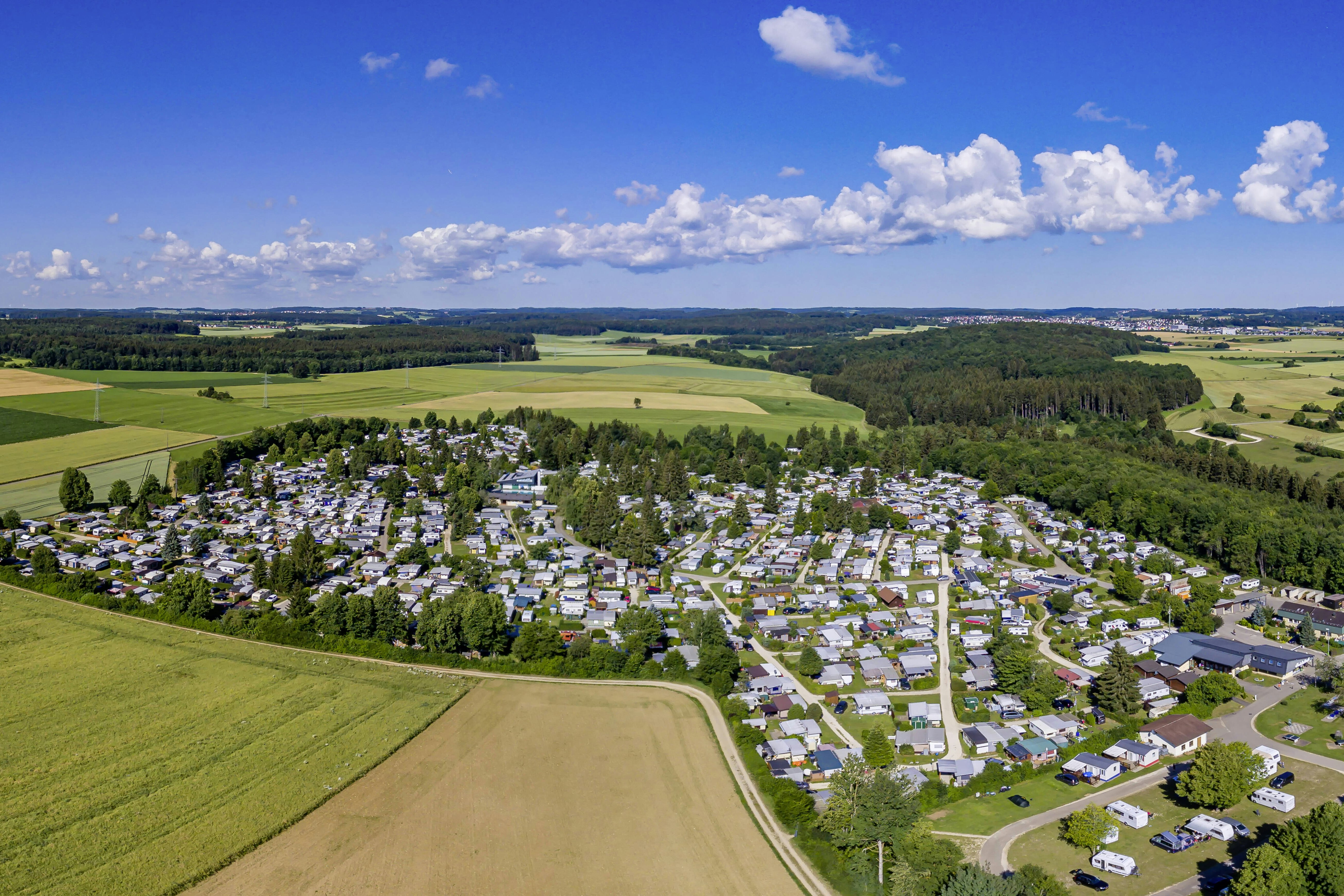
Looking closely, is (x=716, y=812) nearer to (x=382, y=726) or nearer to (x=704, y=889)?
(x=704, y=889)

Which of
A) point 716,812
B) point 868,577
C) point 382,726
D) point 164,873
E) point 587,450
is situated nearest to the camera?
point 164,873

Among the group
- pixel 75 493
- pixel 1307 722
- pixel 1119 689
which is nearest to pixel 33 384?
pixel 75 493

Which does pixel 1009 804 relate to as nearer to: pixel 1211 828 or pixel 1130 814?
pixel 1130 814

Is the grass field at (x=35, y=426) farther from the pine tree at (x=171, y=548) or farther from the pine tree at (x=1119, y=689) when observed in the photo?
the pine tree at (x=1119, y=689)

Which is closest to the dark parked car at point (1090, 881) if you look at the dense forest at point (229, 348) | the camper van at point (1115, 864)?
the camper van at point (1115, 864)

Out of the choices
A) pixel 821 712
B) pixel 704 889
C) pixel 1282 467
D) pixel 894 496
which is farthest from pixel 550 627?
pixel 1282 467
